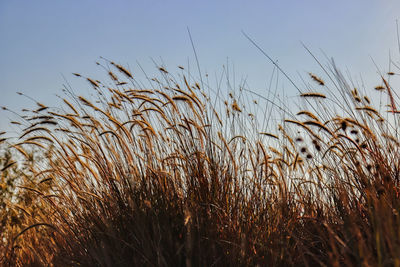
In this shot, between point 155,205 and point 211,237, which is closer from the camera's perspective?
point 211,237

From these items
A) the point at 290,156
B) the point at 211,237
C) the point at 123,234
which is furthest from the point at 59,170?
the point at 290,156

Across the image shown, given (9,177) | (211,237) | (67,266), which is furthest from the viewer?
(9,177)

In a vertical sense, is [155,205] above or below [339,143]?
below

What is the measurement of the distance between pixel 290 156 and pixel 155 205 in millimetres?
1339

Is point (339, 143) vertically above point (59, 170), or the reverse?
point (339, 143)

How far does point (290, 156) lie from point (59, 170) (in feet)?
6.18

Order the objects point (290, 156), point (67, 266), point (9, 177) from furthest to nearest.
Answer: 1. point (9, 177)
2. point (290, 156)
3. point (67, 266)

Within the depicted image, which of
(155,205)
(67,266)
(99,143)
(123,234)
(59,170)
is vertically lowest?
(67,266)

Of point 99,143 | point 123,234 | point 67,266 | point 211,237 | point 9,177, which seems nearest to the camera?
point 211,237

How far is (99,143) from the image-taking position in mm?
2631

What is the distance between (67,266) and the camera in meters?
2.45

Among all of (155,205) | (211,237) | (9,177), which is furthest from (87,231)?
(9,177)

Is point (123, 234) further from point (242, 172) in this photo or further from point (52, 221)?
point (52, 221)

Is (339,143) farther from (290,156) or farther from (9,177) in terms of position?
(9,177)
